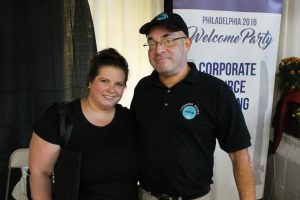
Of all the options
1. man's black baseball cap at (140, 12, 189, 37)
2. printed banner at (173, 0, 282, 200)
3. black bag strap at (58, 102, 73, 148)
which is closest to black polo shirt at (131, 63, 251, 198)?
man's black baseball cap at (140, 12, 189, 37)

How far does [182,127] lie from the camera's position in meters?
1.42

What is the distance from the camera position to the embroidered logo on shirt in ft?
4.65

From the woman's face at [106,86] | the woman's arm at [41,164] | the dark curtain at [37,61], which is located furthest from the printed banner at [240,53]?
the woman's arm at [41,164]

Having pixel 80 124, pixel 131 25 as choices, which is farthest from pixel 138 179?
pixel 131 25

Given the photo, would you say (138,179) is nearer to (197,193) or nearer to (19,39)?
(197,193)

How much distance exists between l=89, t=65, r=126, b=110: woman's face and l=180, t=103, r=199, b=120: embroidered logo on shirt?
0.99 ft

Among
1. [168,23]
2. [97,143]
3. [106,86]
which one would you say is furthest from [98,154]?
[168,23]

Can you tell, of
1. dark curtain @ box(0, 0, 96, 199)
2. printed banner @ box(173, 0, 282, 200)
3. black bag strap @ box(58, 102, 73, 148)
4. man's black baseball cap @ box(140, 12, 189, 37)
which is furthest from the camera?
printed banner @ box(173, 0, 282, 200)

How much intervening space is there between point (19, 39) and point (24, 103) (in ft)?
1.48

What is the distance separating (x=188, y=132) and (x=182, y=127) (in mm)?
36

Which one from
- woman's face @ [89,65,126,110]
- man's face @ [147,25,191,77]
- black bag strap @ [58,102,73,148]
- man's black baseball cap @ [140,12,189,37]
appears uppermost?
man's black baseball cap @ [140,12,189,37]

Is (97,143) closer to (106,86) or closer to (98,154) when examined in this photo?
(98,154)

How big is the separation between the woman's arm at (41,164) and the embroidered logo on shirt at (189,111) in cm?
56

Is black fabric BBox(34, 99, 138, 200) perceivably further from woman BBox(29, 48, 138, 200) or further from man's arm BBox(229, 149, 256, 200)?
man's arm BBox(229, 149, 256, 200)
